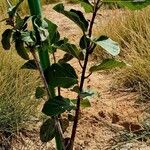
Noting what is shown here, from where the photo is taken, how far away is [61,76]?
176cm

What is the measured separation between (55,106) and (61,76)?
103mm

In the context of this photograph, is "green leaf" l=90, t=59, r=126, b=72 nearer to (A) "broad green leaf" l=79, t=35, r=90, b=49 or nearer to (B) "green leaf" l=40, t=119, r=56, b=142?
(A) "broad green leaf" l=79, t=35, r=90, b=49

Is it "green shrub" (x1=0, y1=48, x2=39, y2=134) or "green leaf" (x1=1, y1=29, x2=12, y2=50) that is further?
"green shrub" (x1=0, y1=48, x2=39, y2=134)

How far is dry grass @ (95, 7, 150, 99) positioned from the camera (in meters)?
3.64

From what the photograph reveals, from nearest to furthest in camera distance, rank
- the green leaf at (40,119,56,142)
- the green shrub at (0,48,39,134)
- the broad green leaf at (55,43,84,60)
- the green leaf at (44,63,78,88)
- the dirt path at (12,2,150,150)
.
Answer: the broad green leaf at (55,43,84,60) → the green leaf at (44,63,78,88) → the green leaf at (40,119,56,142) → the dirt path at (12,2,150,150) → the green shrub at (0,48,39,134)

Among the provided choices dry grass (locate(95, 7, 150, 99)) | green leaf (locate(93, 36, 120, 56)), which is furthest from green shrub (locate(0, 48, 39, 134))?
green leaf (locate(93, 36, 120, 56))

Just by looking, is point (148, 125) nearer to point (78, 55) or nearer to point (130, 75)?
point (130, 75)

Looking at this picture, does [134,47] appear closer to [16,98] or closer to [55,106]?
[16,98]

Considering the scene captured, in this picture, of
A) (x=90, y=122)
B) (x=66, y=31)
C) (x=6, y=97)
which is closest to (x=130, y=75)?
(x=90, y=122)

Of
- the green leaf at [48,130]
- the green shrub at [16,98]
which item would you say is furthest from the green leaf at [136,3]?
the green shrub at [16,98]

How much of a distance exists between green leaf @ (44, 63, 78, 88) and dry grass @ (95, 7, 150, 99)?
4.48ft

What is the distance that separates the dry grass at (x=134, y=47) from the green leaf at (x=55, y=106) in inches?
53.4

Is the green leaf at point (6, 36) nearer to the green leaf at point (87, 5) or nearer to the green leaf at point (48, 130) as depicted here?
the green leaf at point (87, 5)

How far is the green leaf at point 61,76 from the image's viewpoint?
1.76 metres
